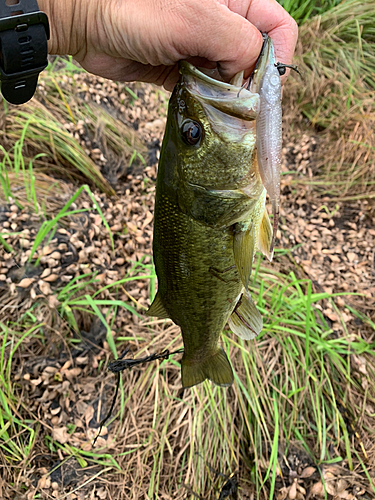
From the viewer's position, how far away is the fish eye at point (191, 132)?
128 centimetres

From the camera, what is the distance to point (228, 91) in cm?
122

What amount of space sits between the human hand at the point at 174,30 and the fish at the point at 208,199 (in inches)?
4.1

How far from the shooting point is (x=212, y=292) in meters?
1.50

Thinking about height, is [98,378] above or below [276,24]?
below

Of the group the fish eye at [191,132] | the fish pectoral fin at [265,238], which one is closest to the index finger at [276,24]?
the fish eye at [191,132]

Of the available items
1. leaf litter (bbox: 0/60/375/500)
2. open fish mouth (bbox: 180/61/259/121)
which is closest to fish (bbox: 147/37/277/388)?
open fish mouth (bbox: 180/61/259/121)

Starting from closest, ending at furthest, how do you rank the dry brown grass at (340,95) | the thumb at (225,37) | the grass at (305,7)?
the thumb at (225,37) → the dry brown grass at (340,95) → the grass at (305,7)

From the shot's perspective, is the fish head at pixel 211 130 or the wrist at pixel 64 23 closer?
the fish head at pixel 211 130

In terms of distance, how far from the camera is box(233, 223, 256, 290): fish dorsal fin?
1359mm

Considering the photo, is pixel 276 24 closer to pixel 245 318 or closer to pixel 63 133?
pixel 245 318

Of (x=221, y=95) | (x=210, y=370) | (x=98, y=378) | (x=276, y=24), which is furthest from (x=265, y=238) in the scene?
(x=98, y=378)

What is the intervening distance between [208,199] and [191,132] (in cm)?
23

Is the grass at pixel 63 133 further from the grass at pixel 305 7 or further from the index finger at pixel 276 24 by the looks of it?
the grass at pixel 305 7

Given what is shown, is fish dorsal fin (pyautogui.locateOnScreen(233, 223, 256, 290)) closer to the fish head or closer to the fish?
the fish
